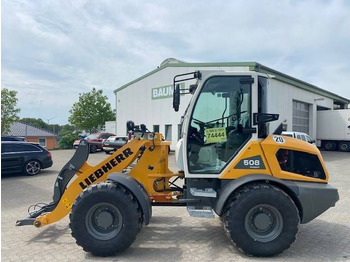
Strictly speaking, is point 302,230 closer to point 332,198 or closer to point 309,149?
point 332,198

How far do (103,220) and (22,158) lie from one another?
932cm

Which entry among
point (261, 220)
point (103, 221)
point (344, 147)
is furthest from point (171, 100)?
point (261, 220)

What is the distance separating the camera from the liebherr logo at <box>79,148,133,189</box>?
16.3 feet

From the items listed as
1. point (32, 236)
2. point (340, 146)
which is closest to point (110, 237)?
point (32, 236)

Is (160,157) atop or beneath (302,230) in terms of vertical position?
atop

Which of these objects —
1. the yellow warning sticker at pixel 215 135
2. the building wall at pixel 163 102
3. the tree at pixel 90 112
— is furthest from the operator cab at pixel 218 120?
the tree at pixel 90 112

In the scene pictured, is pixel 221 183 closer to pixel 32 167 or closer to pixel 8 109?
pixel 32 167

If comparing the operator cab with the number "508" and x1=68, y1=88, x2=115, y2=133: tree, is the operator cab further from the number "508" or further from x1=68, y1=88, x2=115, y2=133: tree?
x1=68, y1=88, x2=115, y2=133: tree

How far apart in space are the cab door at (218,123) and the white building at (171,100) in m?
16.4

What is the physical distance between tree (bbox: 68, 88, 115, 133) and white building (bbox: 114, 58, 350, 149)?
38.1 ft

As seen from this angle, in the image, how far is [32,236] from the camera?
516 cm

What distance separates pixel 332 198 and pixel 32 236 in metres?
5.06

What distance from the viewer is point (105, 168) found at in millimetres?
5066

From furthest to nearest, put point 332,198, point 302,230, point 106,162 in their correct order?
1. point 302,230
2. point 106,162
3. point 332,198
